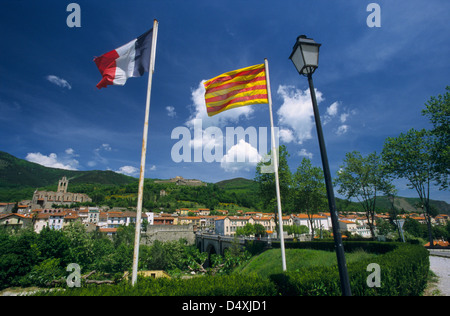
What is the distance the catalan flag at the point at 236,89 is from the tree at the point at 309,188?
1117 inches

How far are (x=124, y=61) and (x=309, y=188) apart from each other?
3263 centimetres

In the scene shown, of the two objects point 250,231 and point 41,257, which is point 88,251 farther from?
point 250,231

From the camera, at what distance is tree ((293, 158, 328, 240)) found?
3328 centimetres

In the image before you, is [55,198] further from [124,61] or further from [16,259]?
[124,61]

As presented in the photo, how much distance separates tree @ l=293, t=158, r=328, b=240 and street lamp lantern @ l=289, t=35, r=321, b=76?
3129 cm

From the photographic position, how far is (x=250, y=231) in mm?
59312

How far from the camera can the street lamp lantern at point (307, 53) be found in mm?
4328

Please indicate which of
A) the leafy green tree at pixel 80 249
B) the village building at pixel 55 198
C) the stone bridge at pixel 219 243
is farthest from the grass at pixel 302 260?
the village building at pixel 55 198

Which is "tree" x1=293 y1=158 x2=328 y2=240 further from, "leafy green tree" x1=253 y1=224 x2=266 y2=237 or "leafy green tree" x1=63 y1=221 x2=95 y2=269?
"leafy green tree" x1=63 y1=221 x2=95 y2=269

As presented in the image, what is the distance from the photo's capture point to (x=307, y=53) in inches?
171

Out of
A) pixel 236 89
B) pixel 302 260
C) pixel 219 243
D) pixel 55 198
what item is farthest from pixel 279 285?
pixel 55 198
